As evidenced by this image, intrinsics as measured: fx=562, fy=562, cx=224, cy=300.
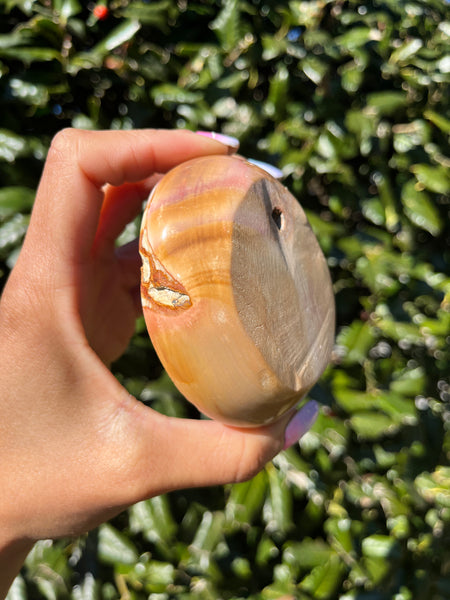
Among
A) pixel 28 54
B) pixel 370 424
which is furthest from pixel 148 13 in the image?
pixel 370 424

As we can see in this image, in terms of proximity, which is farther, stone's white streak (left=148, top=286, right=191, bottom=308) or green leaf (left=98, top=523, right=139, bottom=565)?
green leaf (left=98, top=523, right=139, bottom=565)

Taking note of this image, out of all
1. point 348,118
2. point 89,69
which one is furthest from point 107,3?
point 348,118

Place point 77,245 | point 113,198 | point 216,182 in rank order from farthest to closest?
point 113,198
point 77,245
point 216,182

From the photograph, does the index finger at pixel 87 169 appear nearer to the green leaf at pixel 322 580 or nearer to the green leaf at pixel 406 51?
the green leaf at pixel 406 51

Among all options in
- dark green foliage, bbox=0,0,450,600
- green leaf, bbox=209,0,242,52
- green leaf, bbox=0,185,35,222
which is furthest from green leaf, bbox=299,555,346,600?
green leaf, bbox=209,0,242,52

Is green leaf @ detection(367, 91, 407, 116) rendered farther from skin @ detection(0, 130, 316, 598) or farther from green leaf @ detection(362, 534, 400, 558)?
green leaf @ detection(362, 534, 400, 558)

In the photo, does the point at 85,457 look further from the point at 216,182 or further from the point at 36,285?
the point at 216,182
